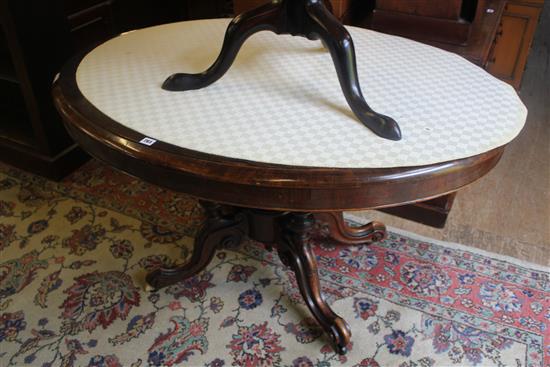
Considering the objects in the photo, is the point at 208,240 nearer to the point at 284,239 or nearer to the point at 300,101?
the point at 284,239

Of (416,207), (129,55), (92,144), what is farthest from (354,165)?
(416,207)

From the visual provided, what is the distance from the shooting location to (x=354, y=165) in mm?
692

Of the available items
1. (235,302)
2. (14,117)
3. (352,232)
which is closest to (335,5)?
(352,232)

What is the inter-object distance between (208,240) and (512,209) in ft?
3.70

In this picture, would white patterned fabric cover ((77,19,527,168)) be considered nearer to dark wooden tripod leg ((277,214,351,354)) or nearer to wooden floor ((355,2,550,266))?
dark wooden tripod leg ((277,214,351,354))

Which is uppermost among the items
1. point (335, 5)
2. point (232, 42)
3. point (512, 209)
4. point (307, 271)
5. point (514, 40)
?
point (232, 42)

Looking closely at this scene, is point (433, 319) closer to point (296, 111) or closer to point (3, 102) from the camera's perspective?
point (296, 111)

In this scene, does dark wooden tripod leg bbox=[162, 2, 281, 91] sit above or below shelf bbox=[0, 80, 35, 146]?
above

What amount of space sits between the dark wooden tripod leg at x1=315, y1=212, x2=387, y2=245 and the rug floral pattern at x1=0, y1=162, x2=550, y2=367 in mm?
41

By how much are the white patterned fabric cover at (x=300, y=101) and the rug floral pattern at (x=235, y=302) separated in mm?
678

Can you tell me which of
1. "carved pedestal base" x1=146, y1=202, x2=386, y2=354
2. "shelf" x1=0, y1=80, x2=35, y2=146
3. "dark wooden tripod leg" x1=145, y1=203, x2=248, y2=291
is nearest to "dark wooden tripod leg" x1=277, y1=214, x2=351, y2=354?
"carved pedestal base" x1=146, y1=202, x2=386, y2=354

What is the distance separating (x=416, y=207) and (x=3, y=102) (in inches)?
66.4

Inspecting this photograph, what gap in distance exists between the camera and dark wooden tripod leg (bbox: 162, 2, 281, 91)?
0.85 meters

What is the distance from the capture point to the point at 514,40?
220cm
